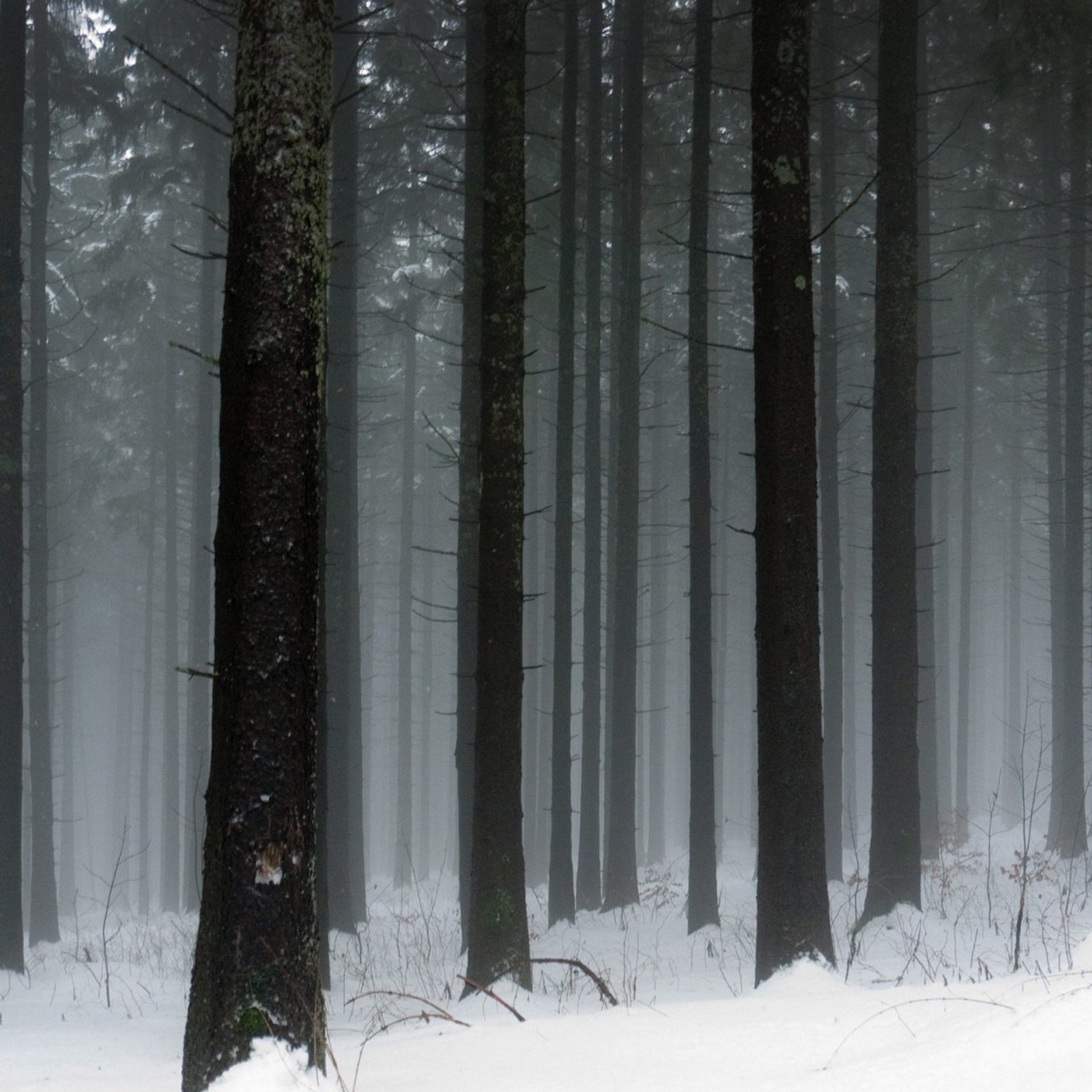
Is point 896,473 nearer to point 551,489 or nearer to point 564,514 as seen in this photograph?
point 564,514

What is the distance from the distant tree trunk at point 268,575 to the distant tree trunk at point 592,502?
33.0ft

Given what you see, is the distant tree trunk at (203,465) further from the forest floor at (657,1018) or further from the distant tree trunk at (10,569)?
the forest floor at (657,1018)

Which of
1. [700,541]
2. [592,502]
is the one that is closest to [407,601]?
[592,502]

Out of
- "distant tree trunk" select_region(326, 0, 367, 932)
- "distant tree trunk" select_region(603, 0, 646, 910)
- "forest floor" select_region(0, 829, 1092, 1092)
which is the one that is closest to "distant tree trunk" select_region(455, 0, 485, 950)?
"distant tree trunk" select_region(326, 0, 367, 932)

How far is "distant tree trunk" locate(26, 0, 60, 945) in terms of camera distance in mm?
15609

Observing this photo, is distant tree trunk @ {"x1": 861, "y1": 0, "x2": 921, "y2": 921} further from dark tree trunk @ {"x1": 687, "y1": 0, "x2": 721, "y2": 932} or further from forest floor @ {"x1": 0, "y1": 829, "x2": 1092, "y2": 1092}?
dark tree trunk @ {"x1": 687, "y1": 0, "x2": 721, "y2": 932}

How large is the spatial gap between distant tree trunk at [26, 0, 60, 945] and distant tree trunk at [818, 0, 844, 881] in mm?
11662

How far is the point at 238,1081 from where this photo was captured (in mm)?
3920

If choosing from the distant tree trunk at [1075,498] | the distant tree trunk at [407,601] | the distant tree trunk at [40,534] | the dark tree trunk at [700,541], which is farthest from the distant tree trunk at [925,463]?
the distant tree trunk at [40,534]

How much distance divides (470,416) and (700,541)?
326 cm

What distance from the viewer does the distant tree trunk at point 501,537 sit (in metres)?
7.60

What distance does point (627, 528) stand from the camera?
1416cm

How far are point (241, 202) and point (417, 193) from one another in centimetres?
1286

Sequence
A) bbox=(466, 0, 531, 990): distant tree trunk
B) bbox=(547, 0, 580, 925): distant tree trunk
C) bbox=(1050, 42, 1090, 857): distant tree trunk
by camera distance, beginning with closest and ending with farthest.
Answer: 1. bbox=(466, 0, 531, 990): distant tree trunk
2. bbox=(547, 0, 580, 925): distant tree trunk
3. bbox=(1050, 42, 1090, 857): distant tree trunk
